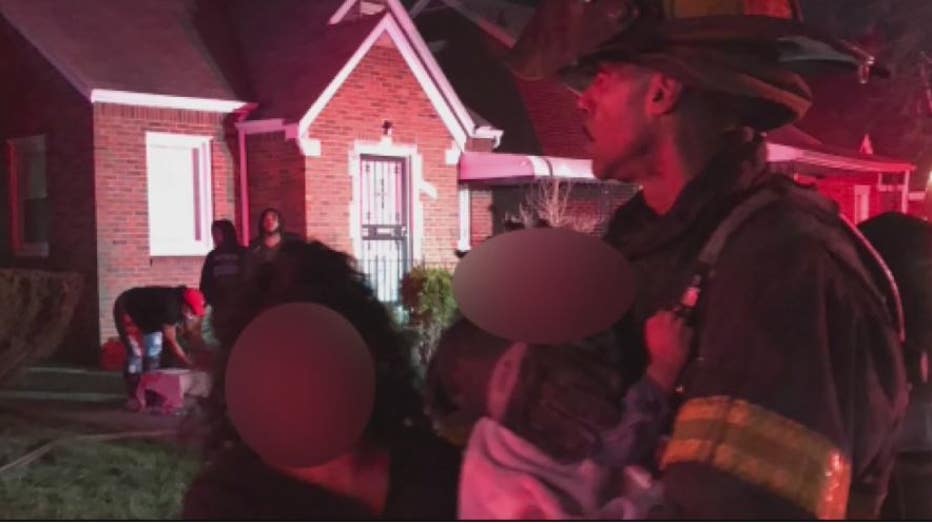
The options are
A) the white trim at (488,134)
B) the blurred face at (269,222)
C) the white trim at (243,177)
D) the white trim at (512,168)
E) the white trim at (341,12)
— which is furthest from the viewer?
the white trim at (488,134)

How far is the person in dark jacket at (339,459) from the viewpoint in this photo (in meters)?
1.35

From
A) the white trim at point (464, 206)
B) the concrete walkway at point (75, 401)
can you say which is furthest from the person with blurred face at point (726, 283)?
the white trim at point (464, 206)

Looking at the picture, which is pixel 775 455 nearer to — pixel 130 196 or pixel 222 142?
pixel 130 196

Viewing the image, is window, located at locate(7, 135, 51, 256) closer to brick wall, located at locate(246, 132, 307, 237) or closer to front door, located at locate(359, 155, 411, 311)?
brick wall, located at locate(246, 132, 307, 237)

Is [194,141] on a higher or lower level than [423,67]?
lower

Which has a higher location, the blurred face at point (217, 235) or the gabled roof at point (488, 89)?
the gabled roof at point (488, 89)

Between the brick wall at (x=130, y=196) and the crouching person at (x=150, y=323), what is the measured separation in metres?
0.30

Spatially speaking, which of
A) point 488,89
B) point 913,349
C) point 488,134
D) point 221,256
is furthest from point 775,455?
point 488,89

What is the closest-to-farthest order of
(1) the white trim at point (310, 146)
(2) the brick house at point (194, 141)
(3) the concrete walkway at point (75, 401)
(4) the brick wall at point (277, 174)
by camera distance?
(3) the concrete walkway at point (75, 401) < (2) the brick house at point (194, 141) < (4) the brick wall at point (277, 174) < (1) the white trim at point (310, 146)

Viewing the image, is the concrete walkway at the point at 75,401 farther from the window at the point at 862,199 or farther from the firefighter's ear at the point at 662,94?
the window at the point at 862,199

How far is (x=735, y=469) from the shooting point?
86cm

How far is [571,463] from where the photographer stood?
3.17 feet

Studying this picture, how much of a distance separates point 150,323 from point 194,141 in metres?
1.55

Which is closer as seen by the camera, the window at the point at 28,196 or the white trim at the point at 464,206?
the window at the point at 28,196
